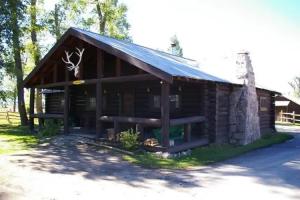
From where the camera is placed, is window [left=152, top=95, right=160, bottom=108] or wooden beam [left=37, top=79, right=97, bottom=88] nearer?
wooden beam [left=37, top=79, right=97, bottom=88]

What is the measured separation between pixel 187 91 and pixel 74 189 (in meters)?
11.0

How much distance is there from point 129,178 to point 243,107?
9.99 metres

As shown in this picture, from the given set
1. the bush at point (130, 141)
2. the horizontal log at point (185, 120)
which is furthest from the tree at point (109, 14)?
the bush at point (130, 141)

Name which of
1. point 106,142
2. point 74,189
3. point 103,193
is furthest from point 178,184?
point 106,142

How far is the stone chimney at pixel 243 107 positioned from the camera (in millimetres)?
18484

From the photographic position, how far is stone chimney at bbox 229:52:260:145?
1848cm

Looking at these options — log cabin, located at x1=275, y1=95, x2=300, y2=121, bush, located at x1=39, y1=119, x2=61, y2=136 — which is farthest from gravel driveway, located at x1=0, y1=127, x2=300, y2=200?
log cabin, located at x1=275, y1=95, x2=300, y2=121

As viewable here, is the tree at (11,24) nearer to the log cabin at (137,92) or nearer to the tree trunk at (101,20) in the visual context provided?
the log cabin at (137,92)

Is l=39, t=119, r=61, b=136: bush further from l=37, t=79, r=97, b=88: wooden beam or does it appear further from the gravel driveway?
the gravel driveway

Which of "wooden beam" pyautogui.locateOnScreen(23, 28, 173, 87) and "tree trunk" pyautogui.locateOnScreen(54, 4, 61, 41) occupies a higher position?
"tree trunk" pyautogui.locateOnScreen(54, 4, 61, 41)

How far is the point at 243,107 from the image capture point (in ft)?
61.0

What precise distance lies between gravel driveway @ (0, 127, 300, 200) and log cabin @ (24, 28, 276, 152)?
260 cm

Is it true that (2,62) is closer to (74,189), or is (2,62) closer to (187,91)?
(187,91)

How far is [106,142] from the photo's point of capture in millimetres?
16125
